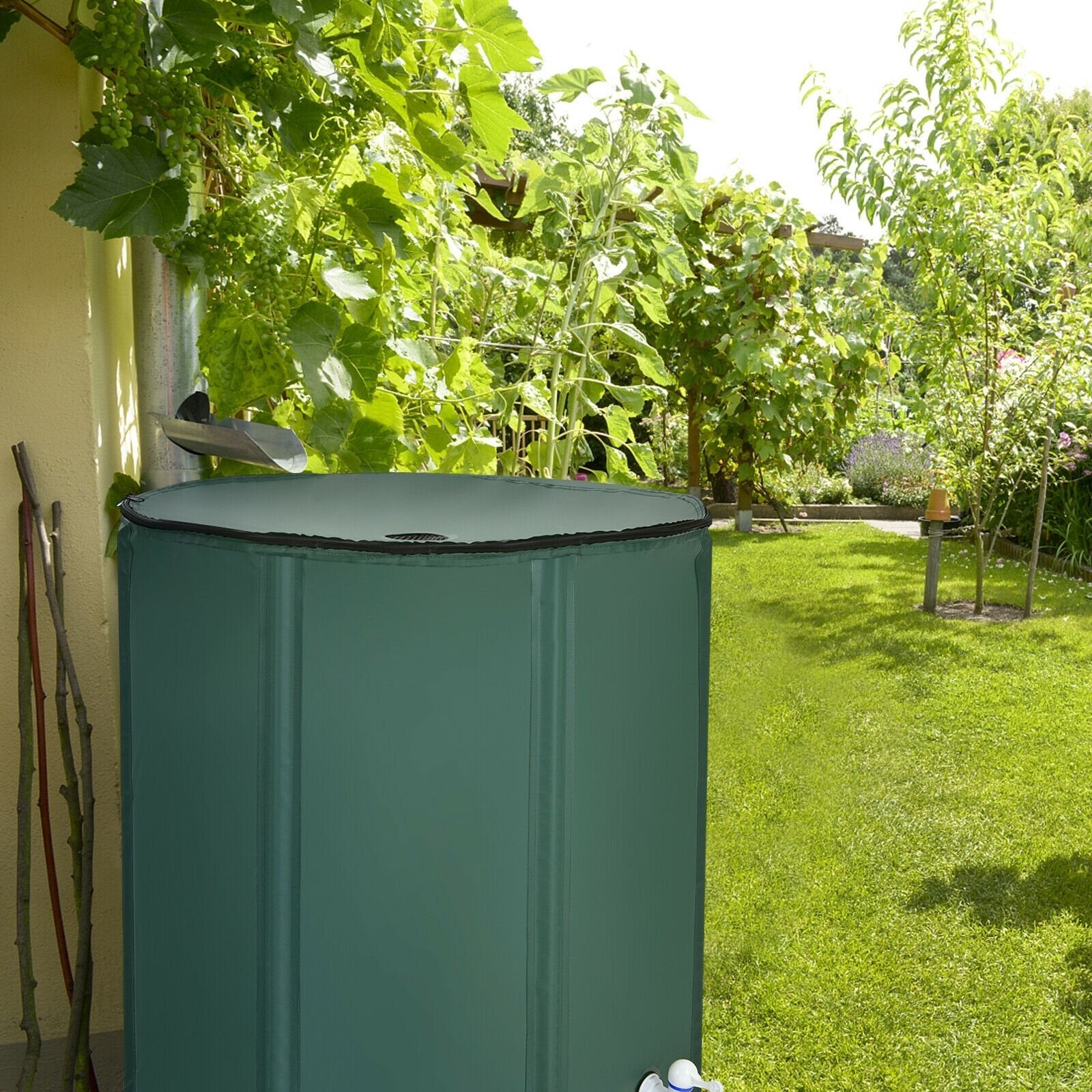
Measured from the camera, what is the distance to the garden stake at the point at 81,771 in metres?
1.11

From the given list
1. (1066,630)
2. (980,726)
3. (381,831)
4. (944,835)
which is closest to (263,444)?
(381,831)

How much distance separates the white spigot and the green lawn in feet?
4.54

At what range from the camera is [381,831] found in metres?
0.63

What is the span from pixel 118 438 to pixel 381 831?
0.77 meters

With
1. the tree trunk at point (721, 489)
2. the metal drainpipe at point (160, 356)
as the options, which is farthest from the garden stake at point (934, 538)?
the metal drainpipe at point (160, 356)

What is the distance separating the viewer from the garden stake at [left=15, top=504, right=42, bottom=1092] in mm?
1139

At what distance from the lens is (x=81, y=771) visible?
44.9 inches

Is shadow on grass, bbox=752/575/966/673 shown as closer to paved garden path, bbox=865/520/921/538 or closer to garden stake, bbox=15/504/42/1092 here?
paved garden path, bbox=865/520/921/538

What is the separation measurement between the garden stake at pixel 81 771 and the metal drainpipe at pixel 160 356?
0.38ft

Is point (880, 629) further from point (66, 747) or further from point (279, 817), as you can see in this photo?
point (279, 817)

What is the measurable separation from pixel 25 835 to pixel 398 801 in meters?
0.71

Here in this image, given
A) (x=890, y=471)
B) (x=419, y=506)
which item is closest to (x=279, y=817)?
(x=419, y=506)

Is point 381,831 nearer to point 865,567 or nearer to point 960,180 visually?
point 960,180

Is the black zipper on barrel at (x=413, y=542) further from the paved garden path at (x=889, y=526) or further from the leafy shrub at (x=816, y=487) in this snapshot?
the leafy shrub at (x=816, y=487)
